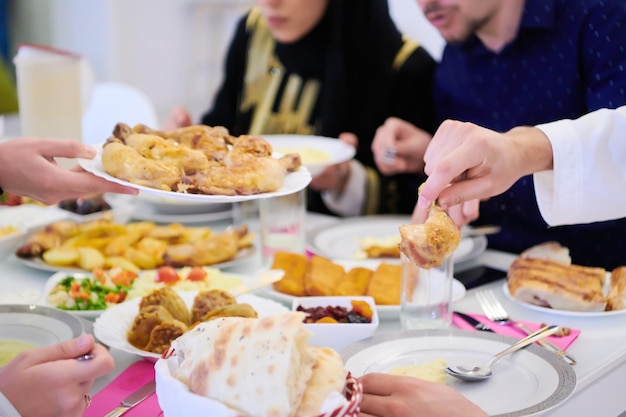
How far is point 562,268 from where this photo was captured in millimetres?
1516

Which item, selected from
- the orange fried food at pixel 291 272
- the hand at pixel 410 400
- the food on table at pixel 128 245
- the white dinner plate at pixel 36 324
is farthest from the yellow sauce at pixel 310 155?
the hand at pixel 410 400

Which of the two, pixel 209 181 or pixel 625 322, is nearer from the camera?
pixel 209 181

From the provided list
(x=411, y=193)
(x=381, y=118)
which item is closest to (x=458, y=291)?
(x=411, y=193)

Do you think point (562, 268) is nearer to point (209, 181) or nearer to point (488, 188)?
point (488, 188)

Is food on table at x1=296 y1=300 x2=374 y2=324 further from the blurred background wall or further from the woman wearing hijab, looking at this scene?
the blurred background wall

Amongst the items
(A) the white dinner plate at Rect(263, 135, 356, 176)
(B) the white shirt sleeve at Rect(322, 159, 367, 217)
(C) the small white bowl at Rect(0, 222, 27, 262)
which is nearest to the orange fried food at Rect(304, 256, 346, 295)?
(A) the white dinner plate at Rect(263, 135, 356, 176)

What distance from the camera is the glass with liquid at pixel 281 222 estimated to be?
1.78 m

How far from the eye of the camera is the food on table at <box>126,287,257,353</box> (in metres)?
1.21

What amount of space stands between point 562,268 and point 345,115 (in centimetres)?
138

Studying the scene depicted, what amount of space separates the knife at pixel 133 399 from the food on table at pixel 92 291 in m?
0.33

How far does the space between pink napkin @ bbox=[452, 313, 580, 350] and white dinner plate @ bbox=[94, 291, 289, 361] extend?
1.02 feet

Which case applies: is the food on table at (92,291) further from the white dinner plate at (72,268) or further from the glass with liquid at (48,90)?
the glass with liquid at (48,90)

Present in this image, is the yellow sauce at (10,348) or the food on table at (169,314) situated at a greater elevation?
the food on table at (169,314)

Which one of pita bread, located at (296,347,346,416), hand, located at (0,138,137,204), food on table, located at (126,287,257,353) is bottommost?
food on table, located at (126,287,257,353)
